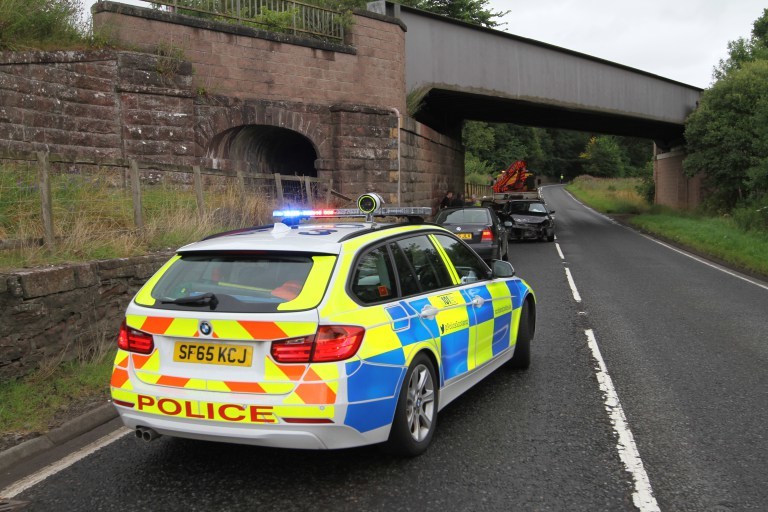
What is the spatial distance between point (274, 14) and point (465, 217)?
6875 millimetres

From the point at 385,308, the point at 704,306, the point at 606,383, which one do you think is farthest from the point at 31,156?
the point at 704,306

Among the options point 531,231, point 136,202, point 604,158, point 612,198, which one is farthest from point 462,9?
point 604,158

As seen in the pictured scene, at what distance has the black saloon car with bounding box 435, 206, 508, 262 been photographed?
1507 centimetres

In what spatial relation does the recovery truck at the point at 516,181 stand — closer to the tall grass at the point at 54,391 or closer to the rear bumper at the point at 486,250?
the rear bumper at the point at 486,250

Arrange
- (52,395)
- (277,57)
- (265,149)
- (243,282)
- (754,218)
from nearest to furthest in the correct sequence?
(243,282) < (52,395) < (277,57) < (265,149) < (754,218)

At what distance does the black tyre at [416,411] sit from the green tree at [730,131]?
29.4 meters

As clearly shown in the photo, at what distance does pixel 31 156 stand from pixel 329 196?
33.3 feet

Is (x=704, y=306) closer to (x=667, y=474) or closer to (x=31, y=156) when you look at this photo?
(x=667, y=474)

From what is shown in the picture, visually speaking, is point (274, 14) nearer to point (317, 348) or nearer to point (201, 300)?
point (201, 300)

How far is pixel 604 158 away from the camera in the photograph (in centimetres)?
11194

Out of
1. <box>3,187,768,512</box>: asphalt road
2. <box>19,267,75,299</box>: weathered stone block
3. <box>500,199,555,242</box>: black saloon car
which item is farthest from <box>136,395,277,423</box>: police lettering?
<box>500,199,555,242</box>: black saloon car

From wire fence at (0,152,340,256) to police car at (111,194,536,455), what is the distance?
320 cm

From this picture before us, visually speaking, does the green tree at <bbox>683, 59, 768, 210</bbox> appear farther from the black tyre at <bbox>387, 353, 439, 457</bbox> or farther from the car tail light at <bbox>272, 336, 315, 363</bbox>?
A: the car tail light at <bbox>272, 336, 315, 363</bbox>

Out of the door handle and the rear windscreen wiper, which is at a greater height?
the rear windscreen wiper
